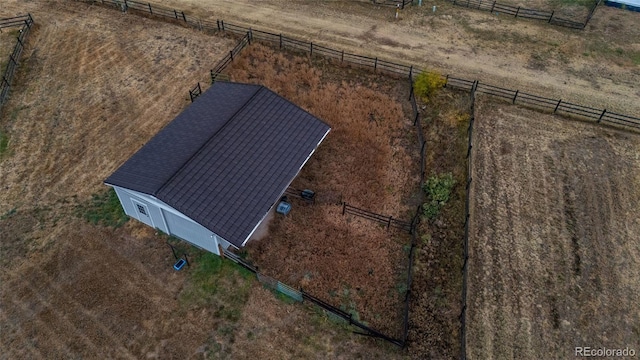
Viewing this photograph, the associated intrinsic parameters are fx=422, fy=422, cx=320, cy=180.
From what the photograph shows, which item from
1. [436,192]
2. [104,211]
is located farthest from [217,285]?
[436,192]

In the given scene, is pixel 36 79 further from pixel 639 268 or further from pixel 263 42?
pixel 639 268

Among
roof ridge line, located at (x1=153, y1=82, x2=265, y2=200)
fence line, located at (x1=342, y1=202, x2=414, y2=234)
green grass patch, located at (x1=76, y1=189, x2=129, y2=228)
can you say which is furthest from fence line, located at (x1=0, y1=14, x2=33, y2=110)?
fence line, located at (x1=342, y1=202, x2=414, y2=234)

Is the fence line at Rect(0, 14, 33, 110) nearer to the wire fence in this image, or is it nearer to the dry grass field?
the dry grass field

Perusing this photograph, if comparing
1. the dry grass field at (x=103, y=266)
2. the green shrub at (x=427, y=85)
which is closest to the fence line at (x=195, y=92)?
the dry grass field at (x=103, y=266)

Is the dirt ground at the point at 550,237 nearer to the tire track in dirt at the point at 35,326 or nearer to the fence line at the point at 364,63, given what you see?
the fence line at the point at 364,63

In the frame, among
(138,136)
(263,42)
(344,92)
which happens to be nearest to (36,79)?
(138,136)

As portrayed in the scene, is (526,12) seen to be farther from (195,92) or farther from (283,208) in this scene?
(283,208)
